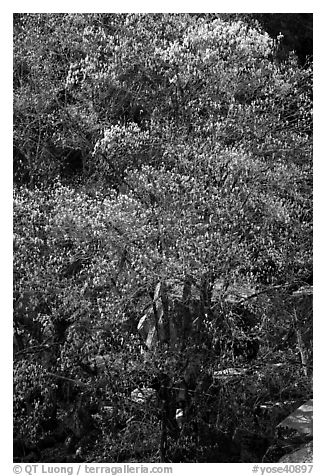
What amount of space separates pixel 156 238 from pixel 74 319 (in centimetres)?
100

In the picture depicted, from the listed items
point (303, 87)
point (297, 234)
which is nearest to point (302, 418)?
point (297, 234)

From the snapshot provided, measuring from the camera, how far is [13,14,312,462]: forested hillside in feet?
20.7

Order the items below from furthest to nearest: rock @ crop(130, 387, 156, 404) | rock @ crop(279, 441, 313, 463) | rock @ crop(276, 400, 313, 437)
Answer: rock @ crop(130, 387, 156, 404), rock @ crop(276, 400, 313, 437), rock @ crop(279, 441, 313, 463)

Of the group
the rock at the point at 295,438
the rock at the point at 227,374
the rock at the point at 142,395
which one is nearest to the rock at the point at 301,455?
the rock at the point at 295,438

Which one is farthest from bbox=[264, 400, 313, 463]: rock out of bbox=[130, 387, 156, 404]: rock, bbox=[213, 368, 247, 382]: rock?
bbox=[130, 387, 156, 404]: rock

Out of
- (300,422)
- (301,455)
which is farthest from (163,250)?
(301,455)

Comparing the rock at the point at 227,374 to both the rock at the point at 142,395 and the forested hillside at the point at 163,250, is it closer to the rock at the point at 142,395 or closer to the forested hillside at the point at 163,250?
the forested hillside at the point at 163,250

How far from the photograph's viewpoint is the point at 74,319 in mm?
6402

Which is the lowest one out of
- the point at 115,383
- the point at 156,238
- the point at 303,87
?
the point at 115,383

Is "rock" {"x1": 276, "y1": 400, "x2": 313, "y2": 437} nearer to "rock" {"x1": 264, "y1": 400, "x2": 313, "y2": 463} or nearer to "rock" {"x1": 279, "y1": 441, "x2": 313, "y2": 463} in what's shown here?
"rock" {"x1": 264, "y1": 400, "x2": 313, "y2": 463}

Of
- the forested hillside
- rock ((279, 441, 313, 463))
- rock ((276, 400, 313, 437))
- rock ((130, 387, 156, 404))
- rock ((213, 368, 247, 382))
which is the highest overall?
the forested hillside

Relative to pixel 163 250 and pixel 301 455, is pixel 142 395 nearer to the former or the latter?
pixel 163 250
